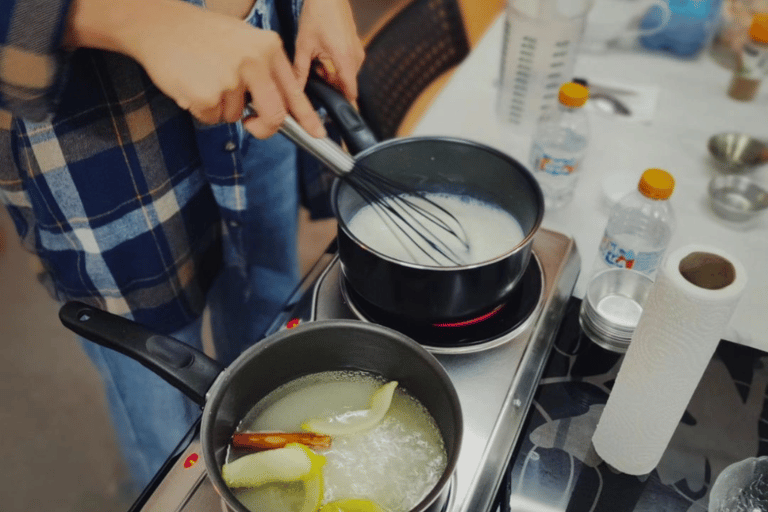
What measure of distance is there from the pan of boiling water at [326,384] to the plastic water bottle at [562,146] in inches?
18.9

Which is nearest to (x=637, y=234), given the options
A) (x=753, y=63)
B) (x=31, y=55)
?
(x=753, y=63)

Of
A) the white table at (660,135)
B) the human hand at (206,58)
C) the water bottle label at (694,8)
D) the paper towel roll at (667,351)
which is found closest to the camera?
the paper towel roll at (667,351)

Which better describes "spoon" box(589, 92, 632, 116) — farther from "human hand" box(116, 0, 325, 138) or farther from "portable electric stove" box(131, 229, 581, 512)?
"human hand" box(116, 0, 325, 138)

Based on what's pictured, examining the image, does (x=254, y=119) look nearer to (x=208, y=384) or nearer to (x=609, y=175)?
(x=208, y=384)

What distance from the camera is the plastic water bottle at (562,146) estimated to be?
0.92 meters

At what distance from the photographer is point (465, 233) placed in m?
0.84

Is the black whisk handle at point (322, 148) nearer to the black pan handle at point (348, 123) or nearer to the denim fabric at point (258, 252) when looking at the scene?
the black pan handle at point (348, 123)

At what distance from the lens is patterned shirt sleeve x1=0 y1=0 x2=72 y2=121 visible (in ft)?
1.93

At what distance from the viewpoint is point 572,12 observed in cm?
111

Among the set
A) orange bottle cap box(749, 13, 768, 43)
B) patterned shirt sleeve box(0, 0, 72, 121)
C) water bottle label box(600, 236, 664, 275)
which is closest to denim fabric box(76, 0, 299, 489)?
patterned shirt sleeve box(0, 0, 72, 121)

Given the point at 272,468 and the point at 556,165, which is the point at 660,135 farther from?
the point at 272,468

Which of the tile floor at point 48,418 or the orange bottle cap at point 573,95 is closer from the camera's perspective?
the orange bottle cap at point 573,95

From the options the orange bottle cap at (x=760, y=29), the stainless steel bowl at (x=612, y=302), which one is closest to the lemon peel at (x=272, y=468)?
the stainless steel bowl at (x=612, y=302)

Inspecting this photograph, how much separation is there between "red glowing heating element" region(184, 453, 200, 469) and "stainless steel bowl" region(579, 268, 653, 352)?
0.50 m
